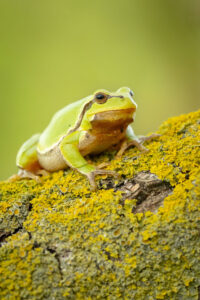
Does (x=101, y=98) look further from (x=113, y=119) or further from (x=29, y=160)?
(x=29, y=160)

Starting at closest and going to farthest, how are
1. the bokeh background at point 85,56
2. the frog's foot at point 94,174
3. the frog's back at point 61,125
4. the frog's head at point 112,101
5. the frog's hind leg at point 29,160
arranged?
the frog's foot at point 94,174, the frog's head at point 112,101, the frog's back at point 61,125, the frog's hind leg at point 29,160, the bokeh background at point 85,56

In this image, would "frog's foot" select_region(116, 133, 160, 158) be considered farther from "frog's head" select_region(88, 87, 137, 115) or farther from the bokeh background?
the bokeh background

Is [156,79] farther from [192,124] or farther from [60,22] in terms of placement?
[192,124]

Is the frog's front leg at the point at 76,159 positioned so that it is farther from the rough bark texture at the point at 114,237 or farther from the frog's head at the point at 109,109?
the frog's head at the point at 109,109

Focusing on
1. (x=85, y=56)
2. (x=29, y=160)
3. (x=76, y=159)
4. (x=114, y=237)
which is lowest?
(x=114, y=237)

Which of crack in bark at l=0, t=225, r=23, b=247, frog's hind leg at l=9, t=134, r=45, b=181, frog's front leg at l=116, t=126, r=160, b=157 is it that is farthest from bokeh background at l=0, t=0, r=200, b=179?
crack in bark at l=0, t=225, r=23, b=247

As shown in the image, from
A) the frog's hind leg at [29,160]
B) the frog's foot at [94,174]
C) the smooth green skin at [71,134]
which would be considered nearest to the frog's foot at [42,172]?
the frog's hind leg at [29,160]

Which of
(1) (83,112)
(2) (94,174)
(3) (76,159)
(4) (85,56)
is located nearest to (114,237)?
(2) (94,174)

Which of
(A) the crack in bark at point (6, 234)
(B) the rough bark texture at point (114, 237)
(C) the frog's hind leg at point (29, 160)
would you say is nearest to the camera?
(B) the rough bark texture at point (114, 237)
